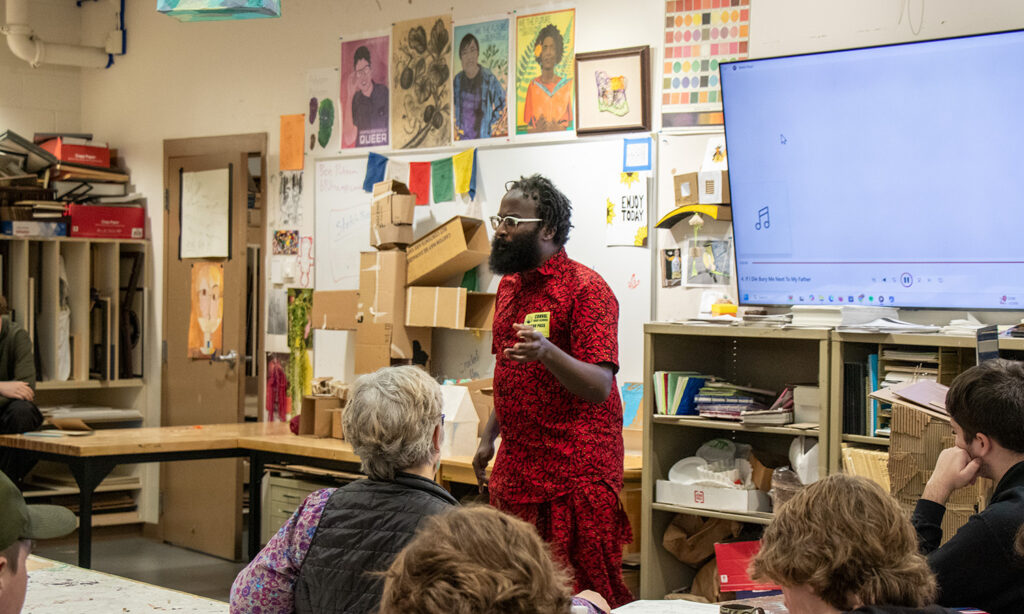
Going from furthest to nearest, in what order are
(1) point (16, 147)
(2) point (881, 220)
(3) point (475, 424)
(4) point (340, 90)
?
(1) point (16, 147), (4) point (340, 90), (3) point (475, 424), (2) point (881, 220)

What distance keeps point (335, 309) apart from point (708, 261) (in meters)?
2.00

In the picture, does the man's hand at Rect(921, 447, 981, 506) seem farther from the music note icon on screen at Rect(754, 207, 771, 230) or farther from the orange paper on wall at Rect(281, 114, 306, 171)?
the orange paper on wall at Rect(281, 114, 306, 171)

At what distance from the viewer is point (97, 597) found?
8.95ft

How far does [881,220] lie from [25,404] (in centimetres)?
410

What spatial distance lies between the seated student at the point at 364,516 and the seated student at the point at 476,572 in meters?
0.93

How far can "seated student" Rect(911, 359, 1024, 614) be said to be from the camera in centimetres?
206

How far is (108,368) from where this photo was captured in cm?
690

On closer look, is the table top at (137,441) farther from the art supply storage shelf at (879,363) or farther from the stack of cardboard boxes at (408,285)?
the art supply storage shelf at (879,363)

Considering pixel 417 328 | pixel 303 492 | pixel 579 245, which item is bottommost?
pixel 303 492

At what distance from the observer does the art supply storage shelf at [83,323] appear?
6660 mm

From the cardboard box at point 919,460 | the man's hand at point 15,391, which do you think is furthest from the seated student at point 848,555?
the man's hand at point 15,391

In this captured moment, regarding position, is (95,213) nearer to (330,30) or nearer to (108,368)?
(108,368)

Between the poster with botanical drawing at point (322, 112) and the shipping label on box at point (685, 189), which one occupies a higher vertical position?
the poster with botanical drawing at point (322, 112)

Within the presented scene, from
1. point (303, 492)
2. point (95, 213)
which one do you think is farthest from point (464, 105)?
point (95, 213)
